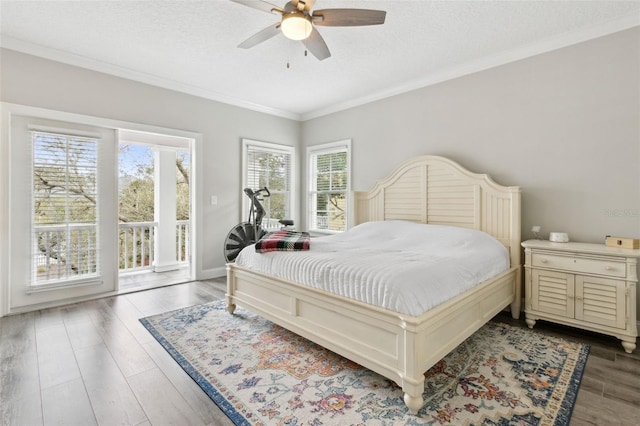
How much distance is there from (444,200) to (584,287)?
1503mm

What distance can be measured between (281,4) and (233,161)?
2.68 metres

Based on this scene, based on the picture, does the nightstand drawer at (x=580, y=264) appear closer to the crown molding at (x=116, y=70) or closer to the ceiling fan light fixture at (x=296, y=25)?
the ceiling fan light fixture at (x=296, y=25)

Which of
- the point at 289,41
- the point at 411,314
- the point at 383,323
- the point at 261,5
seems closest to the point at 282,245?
the point at 383,323

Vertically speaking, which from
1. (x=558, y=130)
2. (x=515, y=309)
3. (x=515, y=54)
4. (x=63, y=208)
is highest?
(x=515, y=54)

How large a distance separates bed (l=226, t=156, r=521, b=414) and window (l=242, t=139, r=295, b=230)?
5.34ft

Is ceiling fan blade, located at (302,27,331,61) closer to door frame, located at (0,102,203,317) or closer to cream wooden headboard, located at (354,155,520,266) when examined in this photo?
cream wooden headboard, located at (354,155,520,266)

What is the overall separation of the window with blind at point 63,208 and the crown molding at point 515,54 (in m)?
3.74

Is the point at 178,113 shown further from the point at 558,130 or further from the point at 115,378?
the point at 558,130

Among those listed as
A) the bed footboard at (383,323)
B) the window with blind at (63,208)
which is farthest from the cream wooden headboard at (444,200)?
the window with blind at (63,208)

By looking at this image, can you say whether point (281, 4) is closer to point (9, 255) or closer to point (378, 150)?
point (378, 150)

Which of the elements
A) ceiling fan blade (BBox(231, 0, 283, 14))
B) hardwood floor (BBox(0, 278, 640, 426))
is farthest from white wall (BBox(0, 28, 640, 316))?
ceiling fan blade (BBox(231, 0, 283, 14))

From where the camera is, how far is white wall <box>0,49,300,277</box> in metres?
3.16

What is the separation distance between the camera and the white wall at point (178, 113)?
316 cm

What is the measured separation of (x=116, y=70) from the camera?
3.62 m
